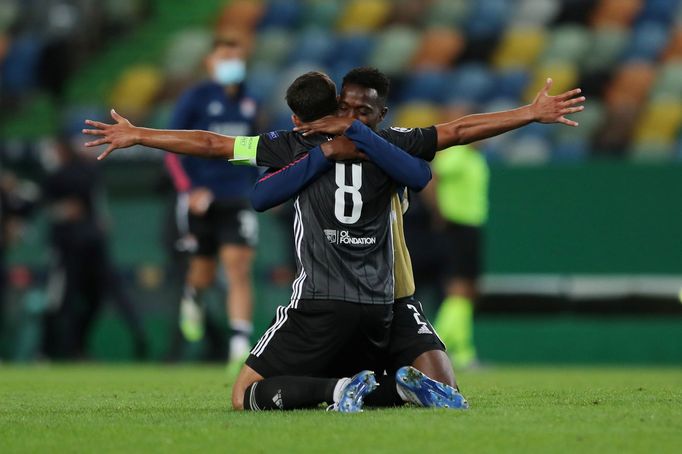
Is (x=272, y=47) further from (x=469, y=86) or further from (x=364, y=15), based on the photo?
(x=469, y=86)

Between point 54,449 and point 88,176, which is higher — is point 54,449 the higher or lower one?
the lower one

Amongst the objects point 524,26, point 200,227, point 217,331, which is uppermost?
point 524,26

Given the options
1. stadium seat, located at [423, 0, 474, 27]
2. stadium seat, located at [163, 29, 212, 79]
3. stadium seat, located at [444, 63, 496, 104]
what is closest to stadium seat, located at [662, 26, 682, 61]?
stadium seat, located at [444, 63, 496, 104]

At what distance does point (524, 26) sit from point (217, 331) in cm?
636

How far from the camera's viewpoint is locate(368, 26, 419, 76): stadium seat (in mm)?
17938

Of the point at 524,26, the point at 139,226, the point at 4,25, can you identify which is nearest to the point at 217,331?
the point at 139,226

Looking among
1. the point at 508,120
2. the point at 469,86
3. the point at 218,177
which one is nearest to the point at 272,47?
the point at 469,86

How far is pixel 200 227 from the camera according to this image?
11391mm

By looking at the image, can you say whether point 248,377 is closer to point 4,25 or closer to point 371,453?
point 371,453

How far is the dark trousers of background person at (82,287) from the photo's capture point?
14531mm

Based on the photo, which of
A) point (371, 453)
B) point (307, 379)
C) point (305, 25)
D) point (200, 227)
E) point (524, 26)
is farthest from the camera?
point (305, 25)

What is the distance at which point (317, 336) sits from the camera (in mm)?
6367

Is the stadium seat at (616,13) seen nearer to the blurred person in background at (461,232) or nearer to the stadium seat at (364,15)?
the stadium seat at (364,15)

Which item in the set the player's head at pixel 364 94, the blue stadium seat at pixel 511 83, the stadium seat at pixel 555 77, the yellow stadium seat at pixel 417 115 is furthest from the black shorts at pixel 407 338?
the blue stadium seat at pixel 511 83
